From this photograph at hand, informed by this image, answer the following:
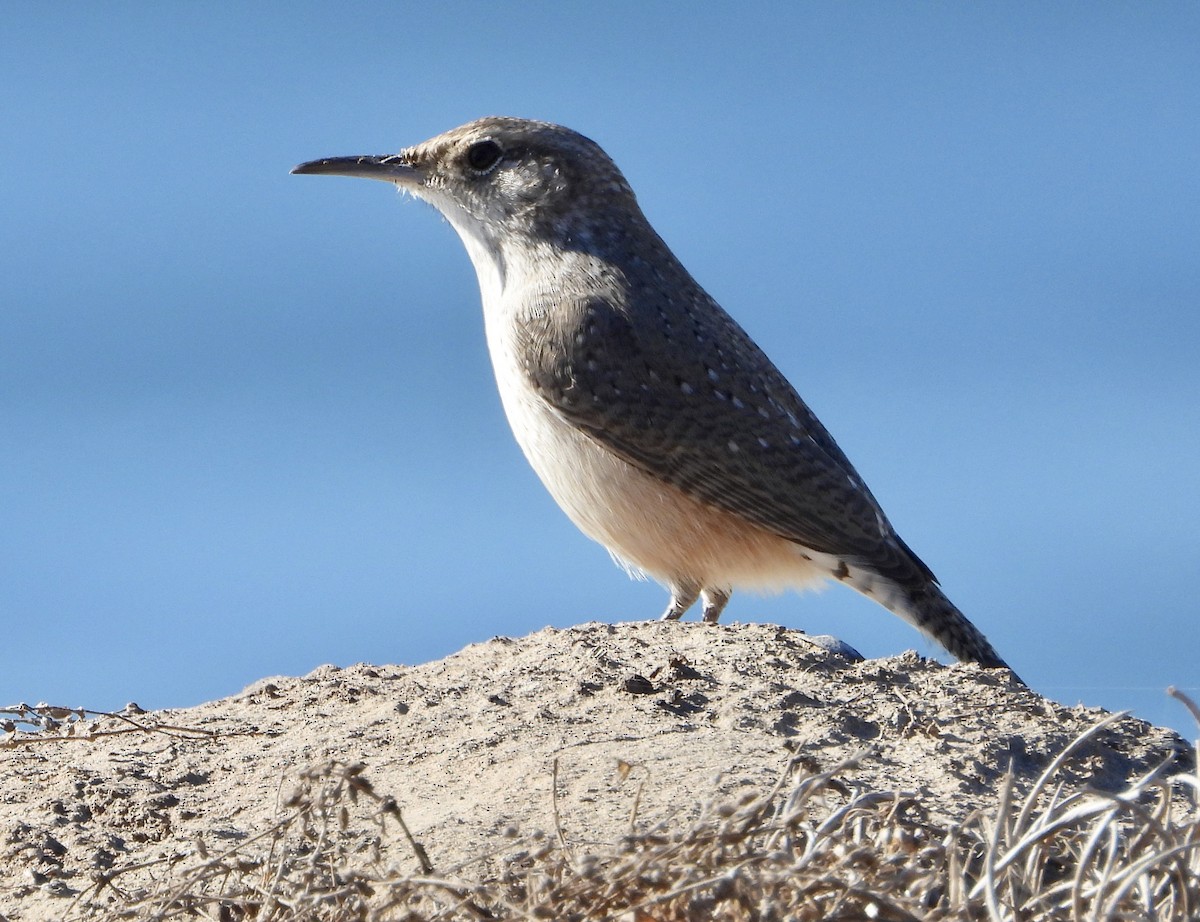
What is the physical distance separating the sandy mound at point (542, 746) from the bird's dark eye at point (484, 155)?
293 cm

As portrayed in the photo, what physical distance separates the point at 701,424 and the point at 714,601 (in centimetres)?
94

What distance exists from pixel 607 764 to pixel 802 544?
8.68ft

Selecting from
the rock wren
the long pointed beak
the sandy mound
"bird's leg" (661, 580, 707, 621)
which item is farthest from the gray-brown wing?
the long pointed beak

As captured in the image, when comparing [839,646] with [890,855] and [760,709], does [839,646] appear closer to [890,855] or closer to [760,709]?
[760,709]

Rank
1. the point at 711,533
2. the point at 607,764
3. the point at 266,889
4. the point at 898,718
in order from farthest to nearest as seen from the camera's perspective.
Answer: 1. the point at 711,533
2. the point at 898,718
3. the point at 607,764
4. the point at 266,889

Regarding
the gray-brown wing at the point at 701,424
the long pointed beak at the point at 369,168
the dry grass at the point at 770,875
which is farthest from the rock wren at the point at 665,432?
the dry grass at the point at 770,875

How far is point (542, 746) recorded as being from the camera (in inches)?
185

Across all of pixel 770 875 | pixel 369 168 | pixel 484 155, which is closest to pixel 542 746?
pixel 770 875

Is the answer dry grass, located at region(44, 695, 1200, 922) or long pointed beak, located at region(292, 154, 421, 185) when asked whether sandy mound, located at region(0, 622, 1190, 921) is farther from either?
long pointed beak, located at region(292, 154, 421, 185)

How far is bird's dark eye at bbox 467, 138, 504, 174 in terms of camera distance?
7.80 metres

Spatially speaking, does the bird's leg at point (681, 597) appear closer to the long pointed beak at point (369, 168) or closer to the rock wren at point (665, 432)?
the rock wren at point (665, 432)

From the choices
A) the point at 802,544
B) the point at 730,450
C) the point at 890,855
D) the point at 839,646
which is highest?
the point at 730,450

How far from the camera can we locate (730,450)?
6914 millimetres

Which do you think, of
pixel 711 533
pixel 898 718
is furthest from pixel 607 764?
pixel 711 533
